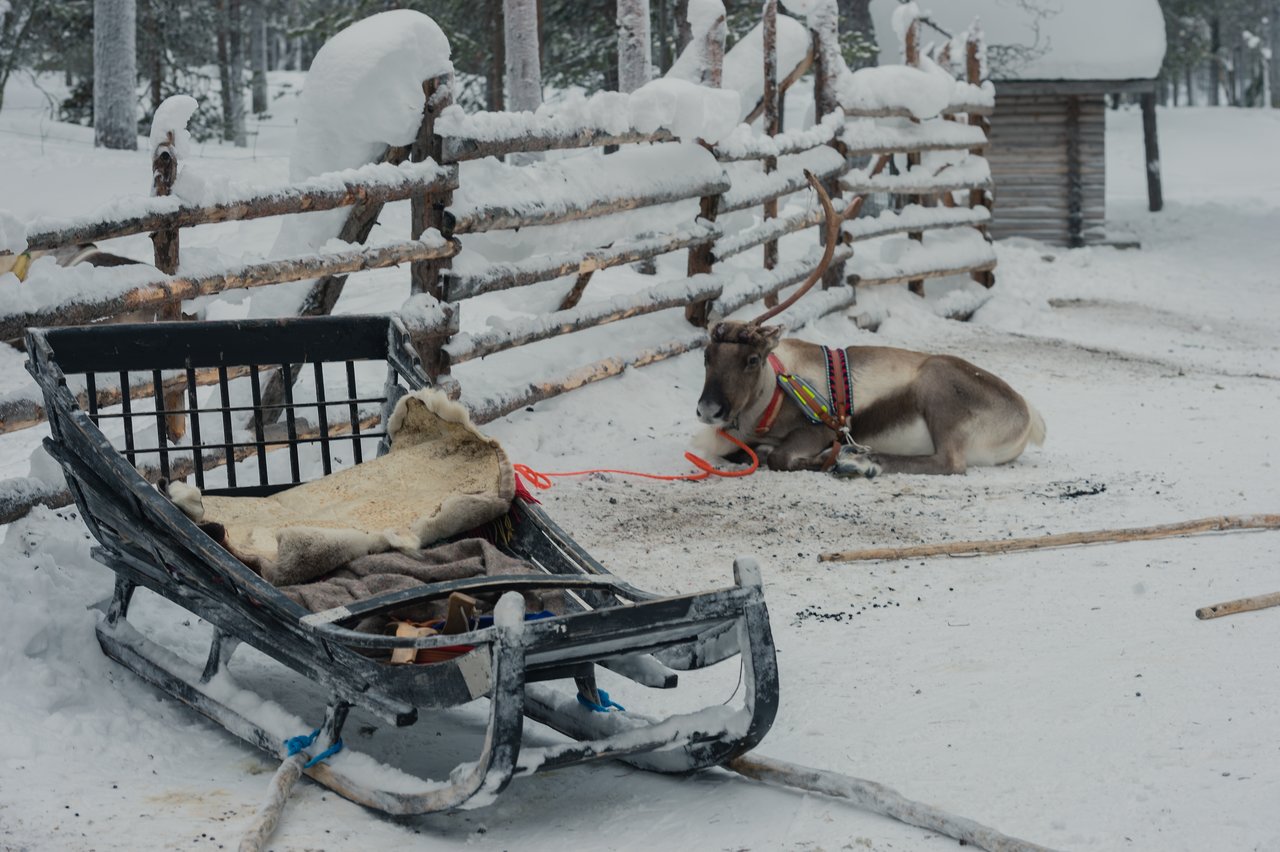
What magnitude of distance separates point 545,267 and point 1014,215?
470 inches

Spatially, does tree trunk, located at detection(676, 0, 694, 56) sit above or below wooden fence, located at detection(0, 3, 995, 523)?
above

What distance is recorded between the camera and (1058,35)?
17.1m

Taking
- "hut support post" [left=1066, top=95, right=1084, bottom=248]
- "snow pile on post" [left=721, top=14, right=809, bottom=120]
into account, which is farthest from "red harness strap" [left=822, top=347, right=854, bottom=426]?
"hut support post" [left=1066, top=95, right=1084, bottom=248]

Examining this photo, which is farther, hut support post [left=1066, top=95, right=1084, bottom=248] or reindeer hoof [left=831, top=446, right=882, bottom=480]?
hut support post [left=1066, top=95, right=1084, bottom=248]

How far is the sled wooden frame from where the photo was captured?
2.80 meters

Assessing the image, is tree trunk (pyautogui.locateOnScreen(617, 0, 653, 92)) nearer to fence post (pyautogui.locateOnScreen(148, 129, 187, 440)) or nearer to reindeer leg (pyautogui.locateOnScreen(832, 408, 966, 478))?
reindeer leg (pyautogui.locateOnScreen(832, 408, 966, 478))

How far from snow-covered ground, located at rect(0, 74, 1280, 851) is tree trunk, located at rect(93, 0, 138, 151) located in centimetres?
944

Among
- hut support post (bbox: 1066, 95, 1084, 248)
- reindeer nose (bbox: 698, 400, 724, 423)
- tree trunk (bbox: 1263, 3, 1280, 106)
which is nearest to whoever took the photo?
reindeer nose (bbox: 698, 400, 724, 423)

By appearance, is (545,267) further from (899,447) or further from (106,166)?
(106,166)

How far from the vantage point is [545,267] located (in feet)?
22.0

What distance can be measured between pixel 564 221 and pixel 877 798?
4.37 m

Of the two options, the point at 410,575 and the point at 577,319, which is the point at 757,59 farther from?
the point at 410,575

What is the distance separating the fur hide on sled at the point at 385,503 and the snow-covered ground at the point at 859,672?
0.42 meters

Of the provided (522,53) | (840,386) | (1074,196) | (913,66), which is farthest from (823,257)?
(1074,196)
